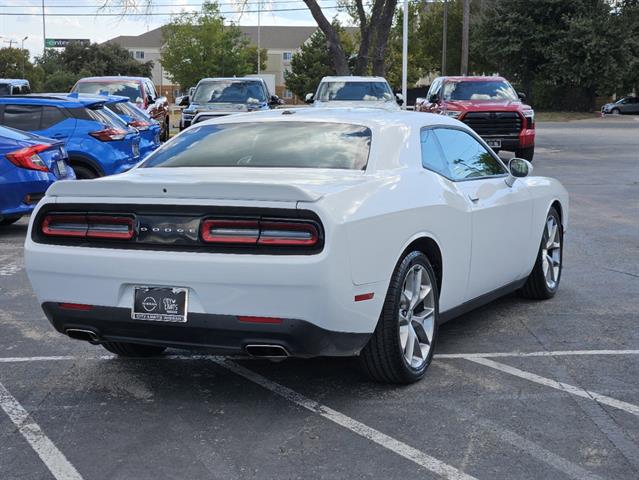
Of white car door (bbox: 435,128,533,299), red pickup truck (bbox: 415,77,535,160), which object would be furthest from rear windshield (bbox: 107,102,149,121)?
white car door (bbox: 435,128,533,299)

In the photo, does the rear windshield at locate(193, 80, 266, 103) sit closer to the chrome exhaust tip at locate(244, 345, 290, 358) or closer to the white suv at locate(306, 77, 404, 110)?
the white suv at locate(306, 77, 404, 110)

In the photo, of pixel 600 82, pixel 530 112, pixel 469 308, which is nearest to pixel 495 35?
pixel 600 82

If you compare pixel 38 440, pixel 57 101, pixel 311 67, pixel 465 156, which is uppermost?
pixel 311 67

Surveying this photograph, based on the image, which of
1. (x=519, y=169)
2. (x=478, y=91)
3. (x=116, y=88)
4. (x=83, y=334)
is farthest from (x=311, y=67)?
(x=83, y=334)

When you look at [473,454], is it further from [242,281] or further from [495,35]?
[495,35]

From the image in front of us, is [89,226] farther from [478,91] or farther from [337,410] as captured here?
[478,91]

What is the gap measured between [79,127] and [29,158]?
247 centimetres

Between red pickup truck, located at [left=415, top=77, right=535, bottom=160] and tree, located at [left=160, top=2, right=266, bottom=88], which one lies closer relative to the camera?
red pickup truck, located at [left=415, top=77, right=535, bottom=160]

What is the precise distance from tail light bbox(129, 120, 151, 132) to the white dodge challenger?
9.99m

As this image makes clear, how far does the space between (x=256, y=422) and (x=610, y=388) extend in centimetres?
201

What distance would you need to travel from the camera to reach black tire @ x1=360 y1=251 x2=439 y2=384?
5.01 metres

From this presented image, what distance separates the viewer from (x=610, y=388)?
5.26 m

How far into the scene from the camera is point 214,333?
185 inches

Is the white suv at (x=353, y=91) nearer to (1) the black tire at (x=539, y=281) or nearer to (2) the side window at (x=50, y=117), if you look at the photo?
(2) the side window at (x=50, y=117)
